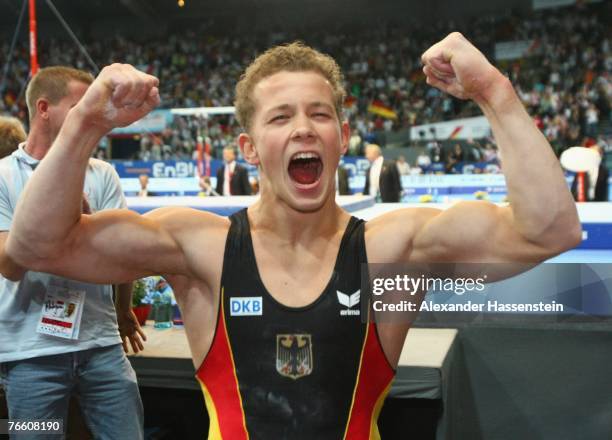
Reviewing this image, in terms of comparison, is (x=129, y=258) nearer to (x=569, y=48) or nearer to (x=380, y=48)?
(x=569, y=48)

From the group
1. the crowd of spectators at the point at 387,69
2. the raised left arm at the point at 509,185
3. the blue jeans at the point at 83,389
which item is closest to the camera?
the raised left arm at the point at 509,185

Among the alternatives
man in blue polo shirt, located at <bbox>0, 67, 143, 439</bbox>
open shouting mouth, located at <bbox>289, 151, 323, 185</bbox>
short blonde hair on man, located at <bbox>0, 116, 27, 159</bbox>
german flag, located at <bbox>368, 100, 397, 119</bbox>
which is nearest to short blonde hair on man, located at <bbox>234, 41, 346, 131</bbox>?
open shouting mouth, located at <bbox>289, 151, 323, 185</bbox>

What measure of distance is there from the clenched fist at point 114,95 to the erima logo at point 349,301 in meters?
0.63

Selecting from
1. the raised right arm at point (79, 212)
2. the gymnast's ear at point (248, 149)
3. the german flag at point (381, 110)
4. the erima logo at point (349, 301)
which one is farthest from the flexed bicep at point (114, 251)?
the german flag at point (381, 110)

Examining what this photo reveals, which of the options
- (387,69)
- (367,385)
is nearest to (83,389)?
(367,385)

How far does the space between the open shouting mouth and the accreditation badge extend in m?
1.03

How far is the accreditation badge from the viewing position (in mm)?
2191

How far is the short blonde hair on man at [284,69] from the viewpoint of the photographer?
1.59 meters

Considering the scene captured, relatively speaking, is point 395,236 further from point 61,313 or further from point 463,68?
point 61,313

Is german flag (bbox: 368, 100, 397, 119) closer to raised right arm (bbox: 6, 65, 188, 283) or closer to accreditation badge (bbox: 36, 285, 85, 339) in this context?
accreditation badge (bbox: 36, 285, 85, 339)

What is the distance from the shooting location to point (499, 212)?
1398 millimetres

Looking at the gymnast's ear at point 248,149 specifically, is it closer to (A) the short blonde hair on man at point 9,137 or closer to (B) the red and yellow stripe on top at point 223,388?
(B) the red and yellow stripe on top at point 223,388

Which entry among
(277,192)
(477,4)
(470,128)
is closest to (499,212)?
(277,192)

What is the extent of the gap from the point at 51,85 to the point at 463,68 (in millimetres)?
1620
